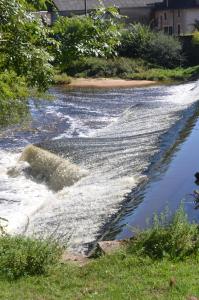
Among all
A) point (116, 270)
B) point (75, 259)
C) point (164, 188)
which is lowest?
point (164, 188)

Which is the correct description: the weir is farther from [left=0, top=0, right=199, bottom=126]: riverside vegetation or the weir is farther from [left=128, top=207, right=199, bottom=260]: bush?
[left=0, top=0, right=199, bottom=126]: riverside vegetation

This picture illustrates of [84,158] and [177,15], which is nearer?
[84,158]

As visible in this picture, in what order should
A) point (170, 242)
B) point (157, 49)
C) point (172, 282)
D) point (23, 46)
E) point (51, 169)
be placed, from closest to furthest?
point (23, 46) → point (172, 282) → point (170, 242) → point (51, 169) → point (157, 49)

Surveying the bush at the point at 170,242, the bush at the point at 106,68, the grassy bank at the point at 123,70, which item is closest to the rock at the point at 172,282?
the bush at the point at 170,242

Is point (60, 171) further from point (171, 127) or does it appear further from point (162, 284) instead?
point (162, 284)

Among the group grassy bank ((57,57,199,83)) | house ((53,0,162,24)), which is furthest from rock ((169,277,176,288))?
house ((53,0,162,24))

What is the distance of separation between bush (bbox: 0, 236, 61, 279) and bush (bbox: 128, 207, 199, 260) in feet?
3.84

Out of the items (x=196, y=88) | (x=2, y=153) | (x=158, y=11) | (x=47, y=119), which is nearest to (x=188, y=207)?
(x=2, y=153)

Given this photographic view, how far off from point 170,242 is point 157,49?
41058 millimetres

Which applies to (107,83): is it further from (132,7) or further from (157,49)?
(132,7)

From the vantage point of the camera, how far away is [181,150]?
1680 centimetres

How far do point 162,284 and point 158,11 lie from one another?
204 ft

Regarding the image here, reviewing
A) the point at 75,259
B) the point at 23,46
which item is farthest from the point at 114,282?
the point at 23,46

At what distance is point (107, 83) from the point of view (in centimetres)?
4103
